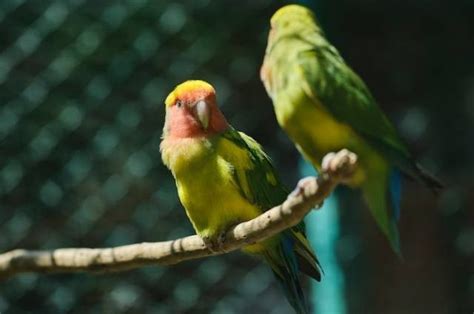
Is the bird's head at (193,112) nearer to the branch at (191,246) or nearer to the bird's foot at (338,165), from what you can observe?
the branch at (191,246)

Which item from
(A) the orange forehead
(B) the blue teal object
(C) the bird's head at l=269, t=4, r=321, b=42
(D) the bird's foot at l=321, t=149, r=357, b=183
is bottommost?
(B) the blue teal object

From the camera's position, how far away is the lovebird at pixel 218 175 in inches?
35.3

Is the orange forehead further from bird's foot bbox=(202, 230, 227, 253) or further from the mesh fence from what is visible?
the mesh fence

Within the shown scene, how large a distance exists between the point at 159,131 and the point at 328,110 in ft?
4.22

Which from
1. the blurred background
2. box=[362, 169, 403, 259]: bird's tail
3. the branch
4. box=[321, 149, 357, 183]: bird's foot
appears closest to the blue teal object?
the blurred background

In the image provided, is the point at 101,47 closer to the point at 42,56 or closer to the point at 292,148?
the point at 42,56

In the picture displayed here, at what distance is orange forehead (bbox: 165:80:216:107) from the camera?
0.88 m

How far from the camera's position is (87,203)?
2.18 m

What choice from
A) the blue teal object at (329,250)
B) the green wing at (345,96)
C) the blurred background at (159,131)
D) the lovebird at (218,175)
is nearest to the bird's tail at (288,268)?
the lovebird at (218,175)

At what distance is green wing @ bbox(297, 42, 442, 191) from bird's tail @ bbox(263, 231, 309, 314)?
0.39ft

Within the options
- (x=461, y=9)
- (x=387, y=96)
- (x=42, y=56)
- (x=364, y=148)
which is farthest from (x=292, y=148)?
(x=364, y=148)

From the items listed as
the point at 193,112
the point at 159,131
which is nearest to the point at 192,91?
the point at 193,112

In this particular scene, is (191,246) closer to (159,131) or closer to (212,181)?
(212,181)

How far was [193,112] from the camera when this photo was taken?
93 cm
